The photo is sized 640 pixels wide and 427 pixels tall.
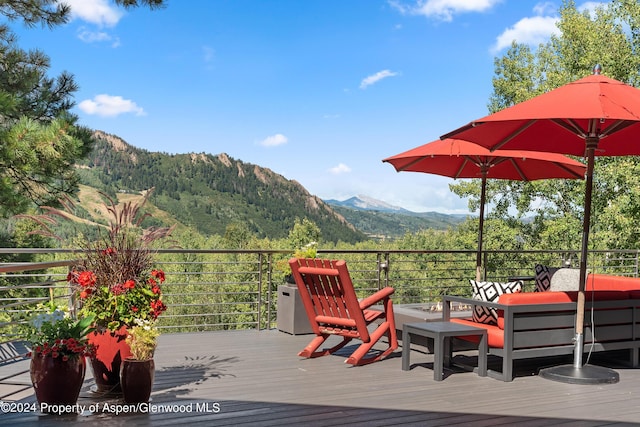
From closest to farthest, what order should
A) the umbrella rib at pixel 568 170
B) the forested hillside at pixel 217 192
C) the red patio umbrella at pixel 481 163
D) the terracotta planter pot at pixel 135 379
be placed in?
the terracotta planter pot at pixel 135 379
the red patio umbrella at pixel 481 163
the umbrella rib at pixel 568 170
the forested hillside at pixel 217 192

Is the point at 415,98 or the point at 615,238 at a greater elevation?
the point at 415,98

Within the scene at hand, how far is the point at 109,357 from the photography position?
14.7 feet

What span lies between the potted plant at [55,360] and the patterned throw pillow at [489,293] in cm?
319

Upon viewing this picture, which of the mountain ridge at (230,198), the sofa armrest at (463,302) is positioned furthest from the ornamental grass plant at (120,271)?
the mountain ridge at (230,198)

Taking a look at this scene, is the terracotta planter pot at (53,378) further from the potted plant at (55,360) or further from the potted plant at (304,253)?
the potted plant at (304,253)

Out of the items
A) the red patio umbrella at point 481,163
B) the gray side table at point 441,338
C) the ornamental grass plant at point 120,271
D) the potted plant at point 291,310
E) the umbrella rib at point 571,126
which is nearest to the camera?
the ornamental grass plant at point 120,271

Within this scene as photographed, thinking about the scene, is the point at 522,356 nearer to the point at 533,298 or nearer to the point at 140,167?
the point at 533,298

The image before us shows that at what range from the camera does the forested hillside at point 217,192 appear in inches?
2482

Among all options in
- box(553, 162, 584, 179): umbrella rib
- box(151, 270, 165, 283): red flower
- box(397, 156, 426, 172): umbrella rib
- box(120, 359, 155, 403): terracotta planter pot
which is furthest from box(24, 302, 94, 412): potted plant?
box(553, 162, 584, 179): umbrella rib

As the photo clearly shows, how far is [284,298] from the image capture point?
7.55m

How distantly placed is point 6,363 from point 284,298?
117 inches

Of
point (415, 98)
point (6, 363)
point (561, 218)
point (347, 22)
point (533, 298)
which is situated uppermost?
point (347, 22)

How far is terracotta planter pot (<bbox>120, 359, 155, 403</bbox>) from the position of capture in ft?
13.4

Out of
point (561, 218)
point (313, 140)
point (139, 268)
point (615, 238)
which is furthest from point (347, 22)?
point (139, 268)
